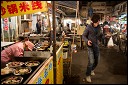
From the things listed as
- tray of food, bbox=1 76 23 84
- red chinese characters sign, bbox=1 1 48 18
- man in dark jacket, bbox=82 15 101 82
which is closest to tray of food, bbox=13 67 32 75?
tray of food, bbox=1 76 23 84

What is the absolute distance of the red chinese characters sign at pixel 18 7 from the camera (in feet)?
12.0

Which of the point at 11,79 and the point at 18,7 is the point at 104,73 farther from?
the point at 18,7

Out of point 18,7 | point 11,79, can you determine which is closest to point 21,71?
point 11,79

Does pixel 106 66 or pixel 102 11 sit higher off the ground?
pixel 102 11

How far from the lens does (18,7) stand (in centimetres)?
388

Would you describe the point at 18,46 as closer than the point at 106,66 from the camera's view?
Yes

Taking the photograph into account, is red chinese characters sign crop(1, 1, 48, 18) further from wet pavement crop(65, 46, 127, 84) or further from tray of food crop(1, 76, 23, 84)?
wet pavement crop(65, 46, 127, 84)

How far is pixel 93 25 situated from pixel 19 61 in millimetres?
3626

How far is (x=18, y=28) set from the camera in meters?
13.3

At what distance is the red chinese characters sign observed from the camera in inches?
144

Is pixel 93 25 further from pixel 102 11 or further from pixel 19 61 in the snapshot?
pixel 102 11

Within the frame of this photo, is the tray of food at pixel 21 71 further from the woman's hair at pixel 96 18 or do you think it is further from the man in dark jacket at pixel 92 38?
the woman's hair at pixel 96 18

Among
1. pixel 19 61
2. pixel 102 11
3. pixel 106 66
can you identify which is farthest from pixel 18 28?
pixel 102 11

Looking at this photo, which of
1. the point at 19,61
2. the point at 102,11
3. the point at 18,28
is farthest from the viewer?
the point at 102,11
